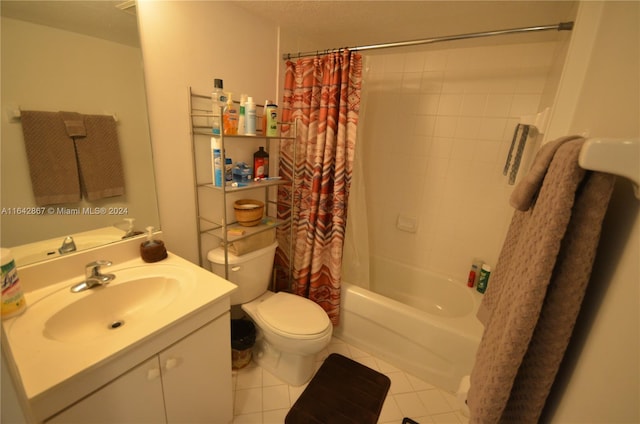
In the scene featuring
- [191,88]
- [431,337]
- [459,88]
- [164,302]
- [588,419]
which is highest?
[459,88]

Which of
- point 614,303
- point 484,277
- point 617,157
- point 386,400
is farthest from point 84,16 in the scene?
point 484,277

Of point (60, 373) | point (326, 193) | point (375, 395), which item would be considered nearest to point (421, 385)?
point (375, 395)

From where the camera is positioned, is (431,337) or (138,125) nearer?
(138,125)

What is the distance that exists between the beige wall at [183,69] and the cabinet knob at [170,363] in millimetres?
657

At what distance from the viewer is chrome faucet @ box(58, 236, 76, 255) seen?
3.41 feet

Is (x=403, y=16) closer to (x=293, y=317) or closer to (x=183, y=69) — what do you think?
(x=183, y=69)

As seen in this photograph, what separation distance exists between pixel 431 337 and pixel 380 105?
5.76 feet

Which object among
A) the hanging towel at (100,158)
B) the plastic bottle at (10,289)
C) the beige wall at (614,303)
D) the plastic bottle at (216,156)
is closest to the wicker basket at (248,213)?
the plastic bottle at (216,156)

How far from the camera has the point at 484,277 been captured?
74.7 inches

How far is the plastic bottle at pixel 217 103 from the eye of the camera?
127 centimetres

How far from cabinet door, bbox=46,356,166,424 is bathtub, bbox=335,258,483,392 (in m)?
1.17

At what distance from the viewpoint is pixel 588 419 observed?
38 cm

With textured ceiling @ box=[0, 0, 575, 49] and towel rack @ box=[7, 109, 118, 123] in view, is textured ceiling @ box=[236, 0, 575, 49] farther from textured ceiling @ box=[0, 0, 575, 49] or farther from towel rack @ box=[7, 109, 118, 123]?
towel rack @ box=[7, 109, 118, 123]

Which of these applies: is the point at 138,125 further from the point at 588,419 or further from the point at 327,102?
the point at 588,419
